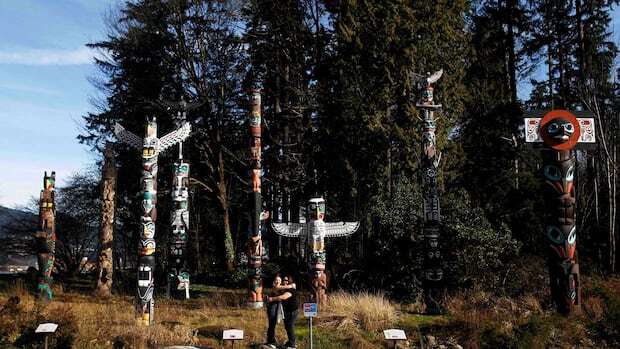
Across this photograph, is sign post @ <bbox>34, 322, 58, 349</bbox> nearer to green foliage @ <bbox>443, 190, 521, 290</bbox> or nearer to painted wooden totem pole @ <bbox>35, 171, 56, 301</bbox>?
painted wooden totem pole @ <bbox>35, 171, 56, 301</bbox>

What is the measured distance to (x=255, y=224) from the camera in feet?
47.3

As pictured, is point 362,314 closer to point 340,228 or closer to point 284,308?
point 284,308

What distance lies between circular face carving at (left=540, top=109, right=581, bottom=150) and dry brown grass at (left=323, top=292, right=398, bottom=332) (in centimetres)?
464

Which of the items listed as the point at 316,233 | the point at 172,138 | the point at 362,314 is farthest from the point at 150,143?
the point at 362,314

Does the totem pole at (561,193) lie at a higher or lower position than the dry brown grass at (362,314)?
higher

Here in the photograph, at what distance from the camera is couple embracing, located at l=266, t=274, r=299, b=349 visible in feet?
29.7

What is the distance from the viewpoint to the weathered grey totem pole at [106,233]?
16.5 metres

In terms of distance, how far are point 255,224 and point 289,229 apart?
3.25 feet

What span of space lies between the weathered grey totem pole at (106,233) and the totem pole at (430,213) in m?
9.17

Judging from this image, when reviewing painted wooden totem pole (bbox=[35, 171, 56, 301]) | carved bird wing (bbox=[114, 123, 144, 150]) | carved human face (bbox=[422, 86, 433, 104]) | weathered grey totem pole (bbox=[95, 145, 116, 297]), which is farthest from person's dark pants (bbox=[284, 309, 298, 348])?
weathered grey totem pole (bbox=[95, 145, 116, 297])

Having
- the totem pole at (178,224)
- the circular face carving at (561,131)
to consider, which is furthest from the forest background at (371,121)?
the circular face carving at (561,131)

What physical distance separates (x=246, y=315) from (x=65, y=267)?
19.2 m

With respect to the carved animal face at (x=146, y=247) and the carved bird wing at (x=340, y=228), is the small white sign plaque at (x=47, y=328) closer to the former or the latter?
the carved animal face at (x=146, y=247)

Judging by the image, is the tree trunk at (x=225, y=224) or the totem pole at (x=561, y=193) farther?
the tree trunk at (x=225, y=224)
